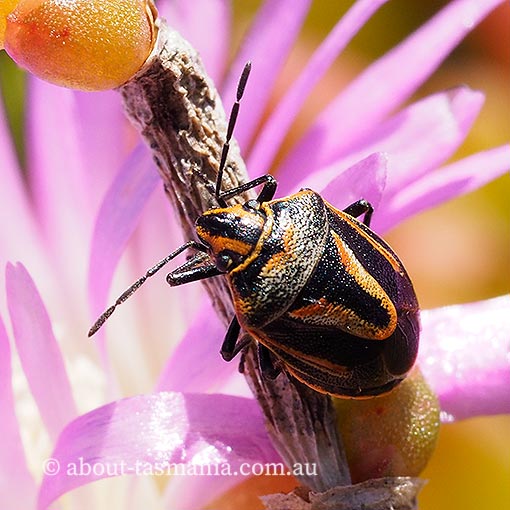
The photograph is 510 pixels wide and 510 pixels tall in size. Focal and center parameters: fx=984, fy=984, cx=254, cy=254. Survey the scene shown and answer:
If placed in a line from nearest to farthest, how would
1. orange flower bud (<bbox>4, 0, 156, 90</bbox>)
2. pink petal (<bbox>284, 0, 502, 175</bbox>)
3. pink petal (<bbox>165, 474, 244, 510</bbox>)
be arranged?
orange flower bud (<bbox>4, 0, 156, 90</bbox>), pink petal (<bbox>165, 474, 244, 510</bbox>), pink petal (<bbox>284, 0, 502, 175</bbox>)

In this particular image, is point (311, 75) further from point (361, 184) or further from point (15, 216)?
point (15, 216)

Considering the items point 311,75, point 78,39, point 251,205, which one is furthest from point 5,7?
point 311,75

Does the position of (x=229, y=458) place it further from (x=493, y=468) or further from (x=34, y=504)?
(x=493, y=468)

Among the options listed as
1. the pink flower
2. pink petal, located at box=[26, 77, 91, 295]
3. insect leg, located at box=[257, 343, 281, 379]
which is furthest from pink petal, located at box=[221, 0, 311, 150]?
insect leg, located at box=[257, 343, 281, 379]

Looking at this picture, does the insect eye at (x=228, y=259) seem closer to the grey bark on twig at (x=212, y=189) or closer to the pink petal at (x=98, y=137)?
the grey bark on twig at (x=212, y=189)

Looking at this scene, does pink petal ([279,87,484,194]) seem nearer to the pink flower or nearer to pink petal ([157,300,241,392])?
the pink flower

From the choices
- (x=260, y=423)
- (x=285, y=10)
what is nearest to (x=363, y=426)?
(x=260, y=423)
